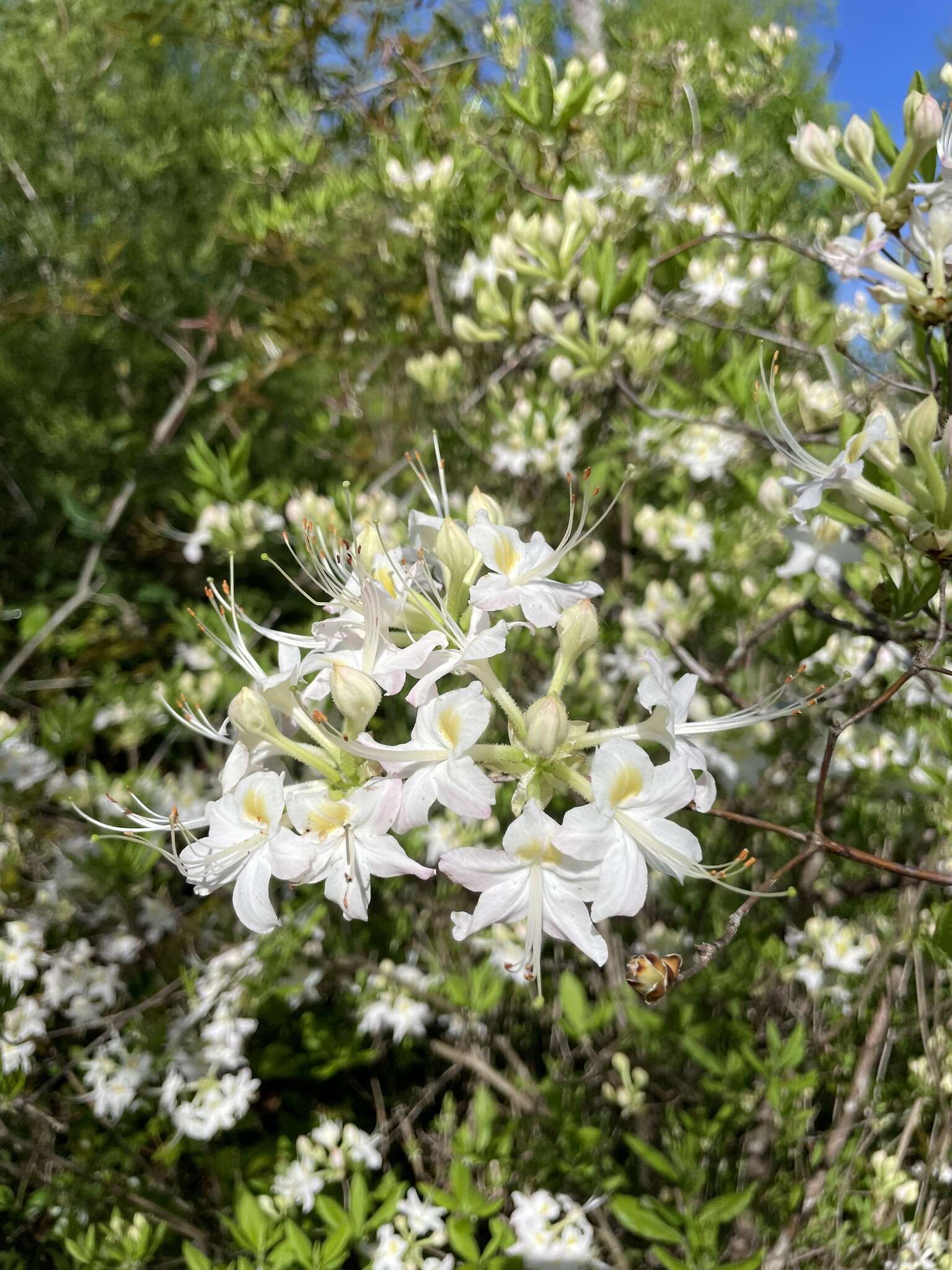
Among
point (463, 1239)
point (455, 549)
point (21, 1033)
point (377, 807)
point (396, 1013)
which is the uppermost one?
point (455, 549)

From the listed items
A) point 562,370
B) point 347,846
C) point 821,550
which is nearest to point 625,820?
point 347,846

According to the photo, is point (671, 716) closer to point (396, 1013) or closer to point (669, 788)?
point (669, 788)

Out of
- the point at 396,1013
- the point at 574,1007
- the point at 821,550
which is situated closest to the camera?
the point at 821,550

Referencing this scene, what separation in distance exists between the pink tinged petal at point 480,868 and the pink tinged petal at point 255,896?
179 millimetres

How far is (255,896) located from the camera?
0.80 meters

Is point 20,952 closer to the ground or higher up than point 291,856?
closer to the ground

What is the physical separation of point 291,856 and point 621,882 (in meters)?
0.31

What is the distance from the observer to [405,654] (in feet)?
2.70

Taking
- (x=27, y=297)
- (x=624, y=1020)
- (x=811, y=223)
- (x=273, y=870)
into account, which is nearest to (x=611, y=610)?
(x=624, y=1020)

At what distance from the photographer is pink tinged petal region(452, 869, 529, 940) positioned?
0.77 meters

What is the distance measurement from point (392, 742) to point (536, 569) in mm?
1602

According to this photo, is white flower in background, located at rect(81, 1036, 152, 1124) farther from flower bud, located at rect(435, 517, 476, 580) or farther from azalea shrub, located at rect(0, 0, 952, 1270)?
flower bud, located at rect(435, 517, 476, 580)

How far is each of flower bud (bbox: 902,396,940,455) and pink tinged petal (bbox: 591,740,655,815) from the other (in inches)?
17.9

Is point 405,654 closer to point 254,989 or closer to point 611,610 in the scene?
point 254,989
